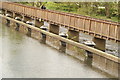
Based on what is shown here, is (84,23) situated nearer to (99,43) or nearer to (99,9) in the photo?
(99,43)

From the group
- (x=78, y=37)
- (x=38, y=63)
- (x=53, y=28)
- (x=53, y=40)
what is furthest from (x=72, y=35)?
(x=38, y=63)

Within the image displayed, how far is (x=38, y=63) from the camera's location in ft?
83.0

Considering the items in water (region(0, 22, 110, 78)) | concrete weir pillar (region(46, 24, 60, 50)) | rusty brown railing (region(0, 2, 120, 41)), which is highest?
rusty brown railing (region(0, 2, 120, 41))

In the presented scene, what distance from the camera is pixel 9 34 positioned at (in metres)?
38.6

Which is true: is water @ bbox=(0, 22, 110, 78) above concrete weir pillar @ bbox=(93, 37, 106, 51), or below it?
below

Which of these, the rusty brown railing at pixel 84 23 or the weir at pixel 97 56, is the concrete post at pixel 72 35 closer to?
the rusty brown railing at pixel 84 23

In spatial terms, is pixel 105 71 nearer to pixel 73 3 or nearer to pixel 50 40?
pixel 50 40

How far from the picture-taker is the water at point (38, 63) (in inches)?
886

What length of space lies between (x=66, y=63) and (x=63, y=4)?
39526 millimetres

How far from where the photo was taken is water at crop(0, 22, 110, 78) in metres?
22.5

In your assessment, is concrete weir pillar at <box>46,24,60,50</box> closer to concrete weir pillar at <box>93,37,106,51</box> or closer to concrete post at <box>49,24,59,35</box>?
concrete post at <box>49,24,59,35</box>

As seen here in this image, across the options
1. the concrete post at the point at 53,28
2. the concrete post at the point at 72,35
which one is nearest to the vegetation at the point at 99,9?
the concrete post at the point at 53,28

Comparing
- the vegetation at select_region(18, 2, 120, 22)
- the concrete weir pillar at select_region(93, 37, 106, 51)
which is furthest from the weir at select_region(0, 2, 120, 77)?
the vegetation at select_region(18, 2, 120, 22)

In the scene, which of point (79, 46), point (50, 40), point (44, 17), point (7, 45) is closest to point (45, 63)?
point (79, 46)
